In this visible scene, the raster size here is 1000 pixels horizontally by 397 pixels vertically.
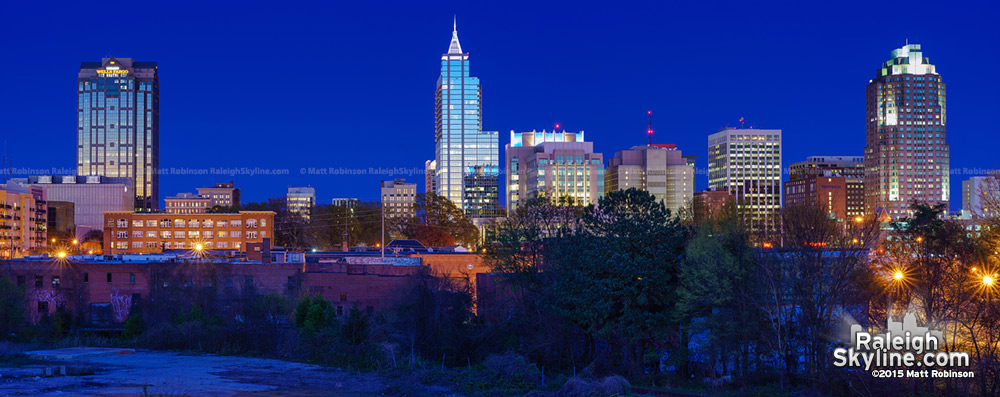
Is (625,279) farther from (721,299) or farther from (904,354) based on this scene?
(904,354)

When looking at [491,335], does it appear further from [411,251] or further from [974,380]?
[411,251]

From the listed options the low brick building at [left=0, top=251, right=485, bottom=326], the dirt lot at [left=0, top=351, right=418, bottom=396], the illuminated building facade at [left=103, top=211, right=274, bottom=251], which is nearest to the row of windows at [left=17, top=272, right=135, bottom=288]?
the low brick building at [left=0, top=251, right=485, bottom=326]

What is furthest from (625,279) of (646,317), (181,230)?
(181,230)

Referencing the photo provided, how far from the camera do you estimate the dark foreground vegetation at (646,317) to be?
37188 millimetres

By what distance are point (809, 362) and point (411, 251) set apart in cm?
5975

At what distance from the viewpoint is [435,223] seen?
155000 millimetres

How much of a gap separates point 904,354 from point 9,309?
172 ft

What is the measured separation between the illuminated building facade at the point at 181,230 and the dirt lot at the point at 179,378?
101 m

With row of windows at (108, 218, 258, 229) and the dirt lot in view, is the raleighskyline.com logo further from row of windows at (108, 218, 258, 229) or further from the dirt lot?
Result: row of windows at (108, 218, 258, 229)

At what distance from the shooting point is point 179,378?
40469 millimetres

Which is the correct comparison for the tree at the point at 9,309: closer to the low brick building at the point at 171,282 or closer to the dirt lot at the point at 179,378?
the low brick building at the point at 171,282

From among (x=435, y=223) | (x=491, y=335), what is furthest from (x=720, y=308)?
(x=435, y=223)

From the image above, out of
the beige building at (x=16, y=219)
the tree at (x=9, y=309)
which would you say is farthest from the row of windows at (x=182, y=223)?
the tree at (x=9, y=309)

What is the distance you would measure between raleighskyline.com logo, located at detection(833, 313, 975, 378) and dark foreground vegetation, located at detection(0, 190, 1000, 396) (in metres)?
0.56
